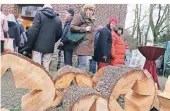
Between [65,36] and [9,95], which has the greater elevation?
[65,36]

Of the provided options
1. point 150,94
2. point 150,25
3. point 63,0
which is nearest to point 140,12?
point 150,25

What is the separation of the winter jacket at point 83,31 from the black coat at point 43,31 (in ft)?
0.78

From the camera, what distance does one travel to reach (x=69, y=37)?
13.9ft

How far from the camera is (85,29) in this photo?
4184 millimetres

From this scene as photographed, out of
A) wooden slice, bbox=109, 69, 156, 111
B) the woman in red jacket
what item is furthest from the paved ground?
the woman in red jacket

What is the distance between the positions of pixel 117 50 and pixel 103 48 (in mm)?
293

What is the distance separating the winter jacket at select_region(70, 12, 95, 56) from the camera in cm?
420

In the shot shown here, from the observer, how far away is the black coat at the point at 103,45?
4.53 m

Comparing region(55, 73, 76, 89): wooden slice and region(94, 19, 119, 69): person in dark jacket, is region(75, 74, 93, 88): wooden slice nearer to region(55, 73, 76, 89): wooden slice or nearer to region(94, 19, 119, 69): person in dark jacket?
region(55, 73, 76, 89): wooden slice

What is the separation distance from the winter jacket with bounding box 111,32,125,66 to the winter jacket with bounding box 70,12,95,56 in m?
0.50

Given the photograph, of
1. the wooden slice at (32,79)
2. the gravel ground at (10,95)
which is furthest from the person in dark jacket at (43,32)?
the wooden slice at (32,79)

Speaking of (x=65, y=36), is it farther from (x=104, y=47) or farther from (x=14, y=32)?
(x=14, y=32)

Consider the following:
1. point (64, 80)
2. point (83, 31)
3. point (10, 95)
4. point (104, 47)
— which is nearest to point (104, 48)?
point (104, 47)

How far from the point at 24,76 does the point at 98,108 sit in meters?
0.54
